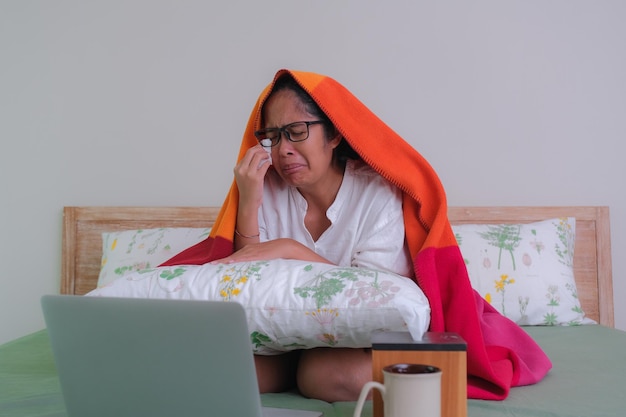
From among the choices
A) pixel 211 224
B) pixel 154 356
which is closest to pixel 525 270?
pixel 211 224

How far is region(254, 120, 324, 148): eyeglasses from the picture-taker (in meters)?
1.60

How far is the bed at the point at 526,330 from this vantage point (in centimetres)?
127

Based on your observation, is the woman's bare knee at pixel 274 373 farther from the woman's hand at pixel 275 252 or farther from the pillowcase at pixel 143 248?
the pillowcase at pixel 143 248

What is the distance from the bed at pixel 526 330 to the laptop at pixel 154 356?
1.00 ft

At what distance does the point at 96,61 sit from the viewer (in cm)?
263

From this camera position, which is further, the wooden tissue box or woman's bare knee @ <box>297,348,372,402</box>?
woman's bare knee @ <box>297,348,372,402</box>

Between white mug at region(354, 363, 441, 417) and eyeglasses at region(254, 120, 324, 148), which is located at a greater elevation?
eyeglasses at region(254, 120, 324, 148)

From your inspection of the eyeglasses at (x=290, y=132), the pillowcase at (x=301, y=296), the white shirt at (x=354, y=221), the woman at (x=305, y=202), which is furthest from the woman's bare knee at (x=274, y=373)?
the eyeglasses at (x=290, y=132)

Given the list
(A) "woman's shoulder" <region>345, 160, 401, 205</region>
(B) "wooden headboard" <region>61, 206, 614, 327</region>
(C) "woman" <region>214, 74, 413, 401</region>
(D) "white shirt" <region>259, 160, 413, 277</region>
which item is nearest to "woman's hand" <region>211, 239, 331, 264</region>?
(C) "woman" <region>214, 74, 413, 401</region>

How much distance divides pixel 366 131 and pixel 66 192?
1.48 meters

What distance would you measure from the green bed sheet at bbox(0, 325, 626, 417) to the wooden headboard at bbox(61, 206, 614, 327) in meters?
0.50

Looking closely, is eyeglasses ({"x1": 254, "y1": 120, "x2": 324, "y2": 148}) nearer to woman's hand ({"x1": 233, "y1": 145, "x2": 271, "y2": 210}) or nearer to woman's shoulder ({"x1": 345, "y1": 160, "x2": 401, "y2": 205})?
woman's hand ({"x1": 233, "y1": 145, "x2": 271, "y2": 210})

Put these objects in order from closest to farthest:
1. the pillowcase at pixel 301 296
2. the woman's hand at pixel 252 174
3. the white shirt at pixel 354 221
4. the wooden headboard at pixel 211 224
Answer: the pillowcase at pixel 301 296, the white shirt at pixel 354 221, the woman's hand at pixel 252 174, the wooden headboard at pixel 211 224

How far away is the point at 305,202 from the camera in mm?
1721
